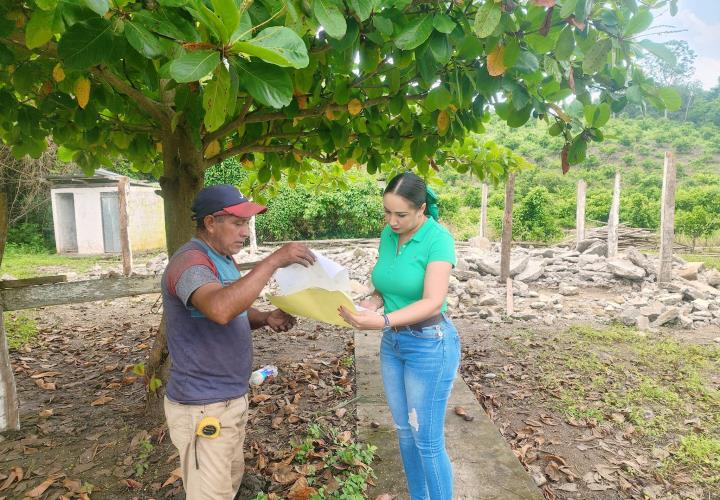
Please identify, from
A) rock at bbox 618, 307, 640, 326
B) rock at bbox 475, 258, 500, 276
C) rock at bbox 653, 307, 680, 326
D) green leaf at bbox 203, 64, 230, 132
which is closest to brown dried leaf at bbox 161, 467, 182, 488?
green leaf at bbox 203, 64, 230, 132

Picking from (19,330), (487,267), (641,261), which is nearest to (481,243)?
(487,267)

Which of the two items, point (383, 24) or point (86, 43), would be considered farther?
point (383, 24)

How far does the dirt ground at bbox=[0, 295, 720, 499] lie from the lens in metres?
3.01

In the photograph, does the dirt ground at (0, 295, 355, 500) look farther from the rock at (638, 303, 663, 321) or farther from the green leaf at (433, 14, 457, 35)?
the rock at (638, 303, 663, 321)

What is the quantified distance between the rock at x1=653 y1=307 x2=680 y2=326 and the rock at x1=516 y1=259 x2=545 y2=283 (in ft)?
12.9

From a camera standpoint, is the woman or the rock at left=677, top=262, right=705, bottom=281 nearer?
the woman

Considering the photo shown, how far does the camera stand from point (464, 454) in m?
3.13

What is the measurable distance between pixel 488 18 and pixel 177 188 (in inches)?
101

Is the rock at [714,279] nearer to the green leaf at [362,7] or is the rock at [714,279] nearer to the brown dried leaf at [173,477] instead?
the brown dried leaf at [173,477]

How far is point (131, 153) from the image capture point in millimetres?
4012

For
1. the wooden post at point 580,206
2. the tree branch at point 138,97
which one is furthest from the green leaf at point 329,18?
the wooden post at point 580,206

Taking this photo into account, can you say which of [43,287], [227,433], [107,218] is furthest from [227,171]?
[227,433]

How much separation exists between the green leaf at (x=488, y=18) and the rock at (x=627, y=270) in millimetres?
11070

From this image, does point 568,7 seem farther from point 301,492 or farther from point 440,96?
point 301,492
